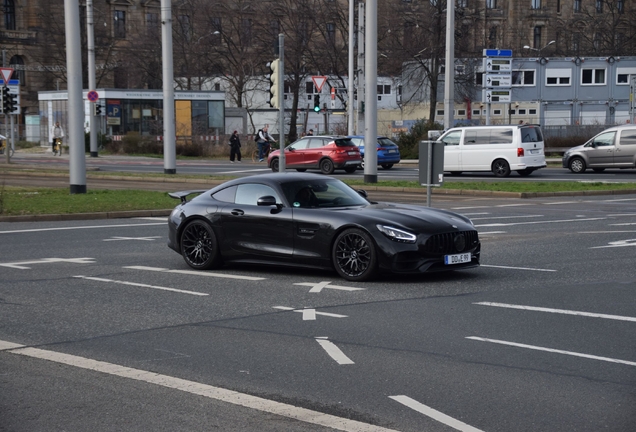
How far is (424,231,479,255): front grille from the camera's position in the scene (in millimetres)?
11477

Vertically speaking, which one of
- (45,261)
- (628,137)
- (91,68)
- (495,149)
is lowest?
(45,261)

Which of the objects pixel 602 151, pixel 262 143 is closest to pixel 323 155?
pixel 262 143

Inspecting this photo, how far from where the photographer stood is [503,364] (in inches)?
296

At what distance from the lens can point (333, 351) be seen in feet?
26.4

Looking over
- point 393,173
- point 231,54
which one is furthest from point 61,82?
point 393,173

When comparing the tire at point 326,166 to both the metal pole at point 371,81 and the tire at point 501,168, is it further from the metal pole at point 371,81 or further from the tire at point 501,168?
the metal pole at point 371,81

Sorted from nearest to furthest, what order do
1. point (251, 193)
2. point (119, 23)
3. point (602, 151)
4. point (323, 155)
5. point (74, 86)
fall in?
point (251, 193) → point (74, 86) → point (602, 151) → point (323, 155) → point (119, 23)

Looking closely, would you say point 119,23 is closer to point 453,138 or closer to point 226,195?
point 453,138

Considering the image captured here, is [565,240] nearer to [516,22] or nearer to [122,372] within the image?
[122,372]

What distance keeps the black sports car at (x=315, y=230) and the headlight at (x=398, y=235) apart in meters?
0.01

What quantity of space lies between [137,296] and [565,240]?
7.66m

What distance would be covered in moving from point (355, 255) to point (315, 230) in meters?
0.61

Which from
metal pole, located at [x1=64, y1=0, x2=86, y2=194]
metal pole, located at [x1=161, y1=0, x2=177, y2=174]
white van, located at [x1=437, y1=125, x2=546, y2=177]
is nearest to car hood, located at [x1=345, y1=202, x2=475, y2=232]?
metal pole, located at [x1=64, y1=0, x2=86, y2=194]

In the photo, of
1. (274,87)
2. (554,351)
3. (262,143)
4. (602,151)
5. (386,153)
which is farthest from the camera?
(262,143)
